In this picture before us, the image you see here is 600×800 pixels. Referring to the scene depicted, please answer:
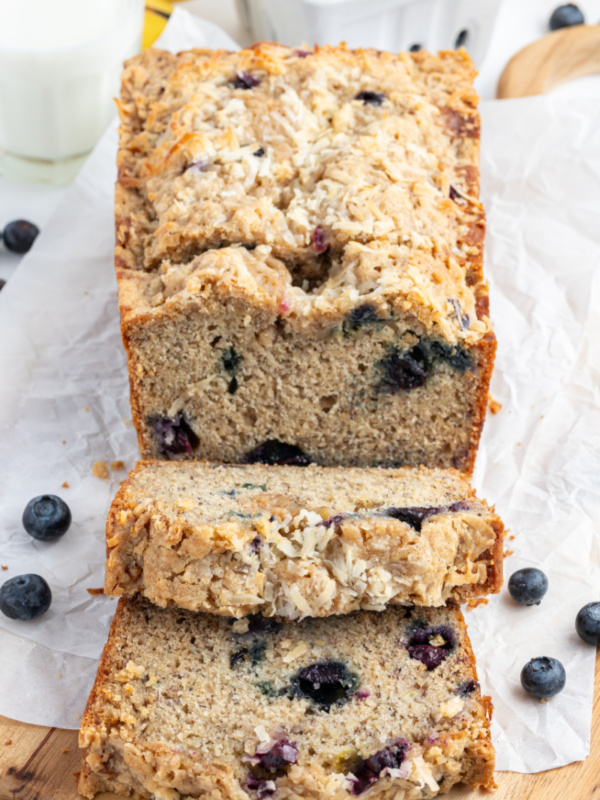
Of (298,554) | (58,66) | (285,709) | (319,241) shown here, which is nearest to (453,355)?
(319,241)

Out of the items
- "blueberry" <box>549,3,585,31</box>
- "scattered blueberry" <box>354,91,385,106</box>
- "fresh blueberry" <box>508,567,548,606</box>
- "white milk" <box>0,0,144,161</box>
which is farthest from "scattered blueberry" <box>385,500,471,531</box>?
"blueberry" <box>549,3,585,31</box>

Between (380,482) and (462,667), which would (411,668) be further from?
(380,482)

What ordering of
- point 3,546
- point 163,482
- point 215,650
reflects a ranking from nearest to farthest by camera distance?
point 215,650, point 163,482, point 3,546

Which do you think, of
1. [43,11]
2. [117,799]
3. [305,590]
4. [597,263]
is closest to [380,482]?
[305,590]

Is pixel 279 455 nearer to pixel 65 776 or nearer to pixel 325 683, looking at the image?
pixel 325 683

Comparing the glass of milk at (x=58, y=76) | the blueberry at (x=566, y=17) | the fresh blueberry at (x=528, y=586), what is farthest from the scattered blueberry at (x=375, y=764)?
the blueberry at (x=566, y=17)

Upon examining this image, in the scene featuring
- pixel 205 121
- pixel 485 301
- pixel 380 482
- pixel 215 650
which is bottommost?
pixel 215 650
